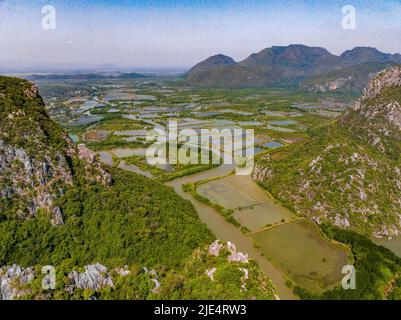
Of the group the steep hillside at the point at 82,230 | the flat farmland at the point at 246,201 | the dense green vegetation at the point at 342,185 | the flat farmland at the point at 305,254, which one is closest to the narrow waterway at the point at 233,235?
the flat farmland at the point at 305,254

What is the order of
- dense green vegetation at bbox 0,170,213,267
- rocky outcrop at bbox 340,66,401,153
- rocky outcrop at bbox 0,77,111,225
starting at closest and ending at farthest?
dense green vegetation at bbox 0,170,213,267, rocky outcrop at bbox 0,77,111,225, rocky outcrop at bbox 340,66,401,153

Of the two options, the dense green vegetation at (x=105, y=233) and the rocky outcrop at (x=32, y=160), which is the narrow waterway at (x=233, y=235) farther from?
the rocky outcrop at (x=32, y=160)

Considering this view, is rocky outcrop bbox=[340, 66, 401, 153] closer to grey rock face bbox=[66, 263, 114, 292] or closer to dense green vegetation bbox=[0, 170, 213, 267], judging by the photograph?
dense green vegetation bbox=[0, 170, 213, 267]

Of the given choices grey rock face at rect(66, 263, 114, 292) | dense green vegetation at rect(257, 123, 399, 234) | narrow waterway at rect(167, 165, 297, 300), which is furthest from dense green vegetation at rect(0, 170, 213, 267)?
dense green vegetation at rect(257, 123, 399, 234)

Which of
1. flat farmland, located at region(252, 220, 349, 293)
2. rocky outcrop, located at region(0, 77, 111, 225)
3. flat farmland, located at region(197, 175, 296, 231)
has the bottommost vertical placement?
flat farmland, located at region(252, 220, 349, 293)

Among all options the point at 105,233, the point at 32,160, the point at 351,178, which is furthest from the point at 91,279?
the point at 351,178

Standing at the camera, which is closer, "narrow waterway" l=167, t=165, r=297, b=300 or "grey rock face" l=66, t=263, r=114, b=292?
"grey rock face" l=66, t=263, r=114, b=292

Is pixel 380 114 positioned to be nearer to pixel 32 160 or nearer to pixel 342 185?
pixel 342 185
